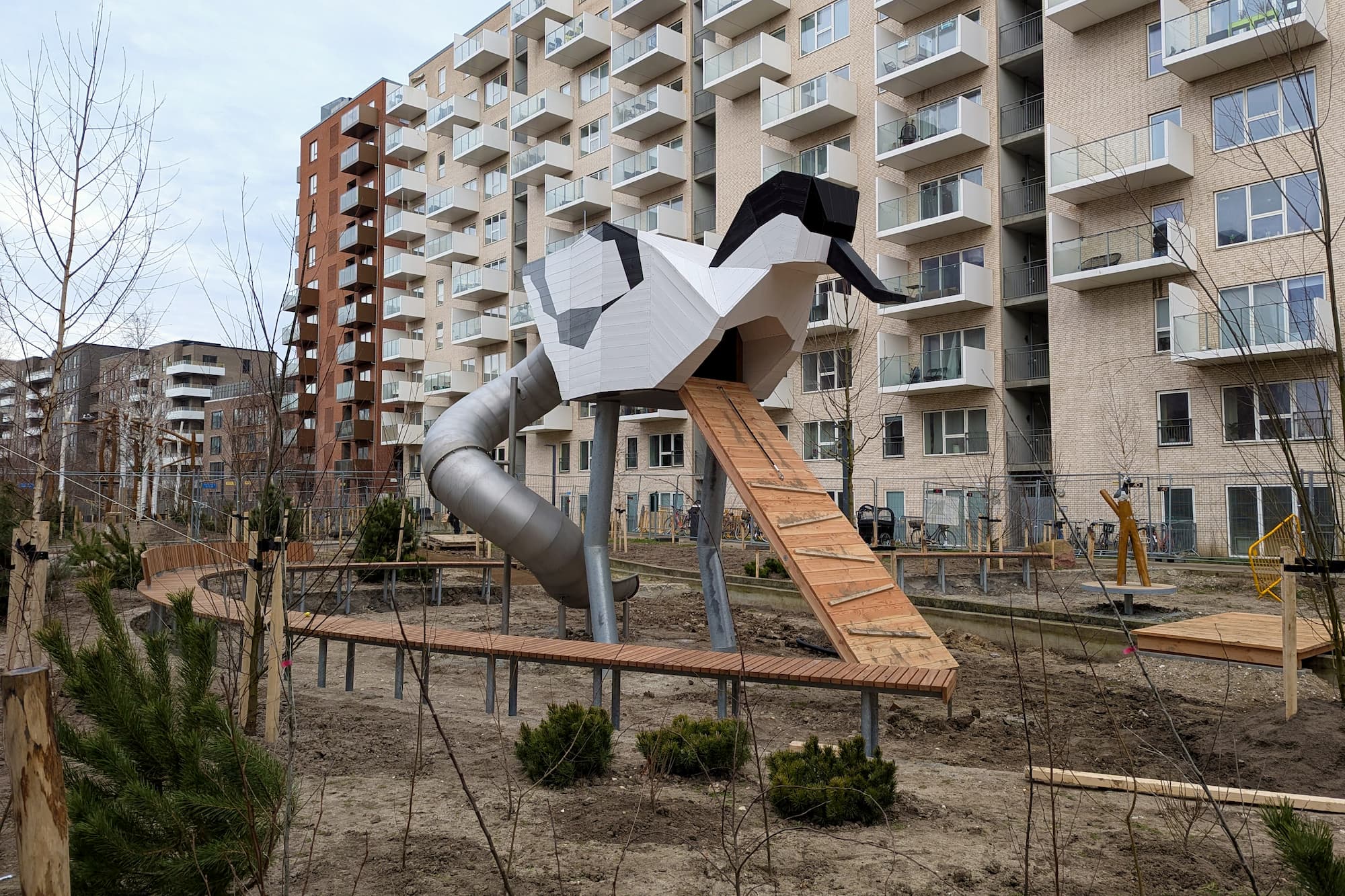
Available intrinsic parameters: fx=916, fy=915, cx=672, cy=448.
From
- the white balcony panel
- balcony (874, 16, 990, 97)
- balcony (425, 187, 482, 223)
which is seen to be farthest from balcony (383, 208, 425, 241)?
balcony (874, 16, 990, 97)

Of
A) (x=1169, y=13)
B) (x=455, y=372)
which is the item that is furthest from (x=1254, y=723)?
(x=455, y=372)

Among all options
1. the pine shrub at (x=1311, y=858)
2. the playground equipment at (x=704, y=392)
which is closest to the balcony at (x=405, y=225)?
the playground equipment at (x=704, y=392)

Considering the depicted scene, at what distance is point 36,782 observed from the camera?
2078 mm

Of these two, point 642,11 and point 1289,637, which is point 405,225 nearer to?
point 642,11

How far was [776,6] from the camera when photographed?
34.7m

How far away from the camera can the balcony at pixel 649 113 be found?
3872 cm

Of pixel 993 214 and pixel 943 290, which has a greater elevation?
pixel 993 214

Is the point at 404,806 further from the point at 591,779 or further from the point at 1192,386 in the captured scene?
the point at 1192,386

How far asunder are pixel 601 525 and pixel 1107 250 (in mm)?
20189

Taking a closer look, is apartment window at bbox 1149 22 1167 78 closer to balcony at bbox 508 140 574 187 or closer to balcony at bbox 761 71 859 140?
balcony at bbox 761 71 859 140

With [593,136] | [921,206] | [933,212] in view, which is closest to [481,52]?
[593,136]

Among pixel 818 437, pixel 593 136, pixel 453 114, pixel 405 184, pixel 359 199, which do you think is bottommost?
pixel 818 437

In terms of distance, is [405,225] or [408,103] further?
[405,225]

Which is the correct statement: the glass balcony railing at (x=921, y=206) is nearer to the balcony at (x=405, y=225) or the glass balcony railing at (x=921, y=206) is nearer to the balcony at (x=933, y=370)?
the balcony at (x=933, y=370)
